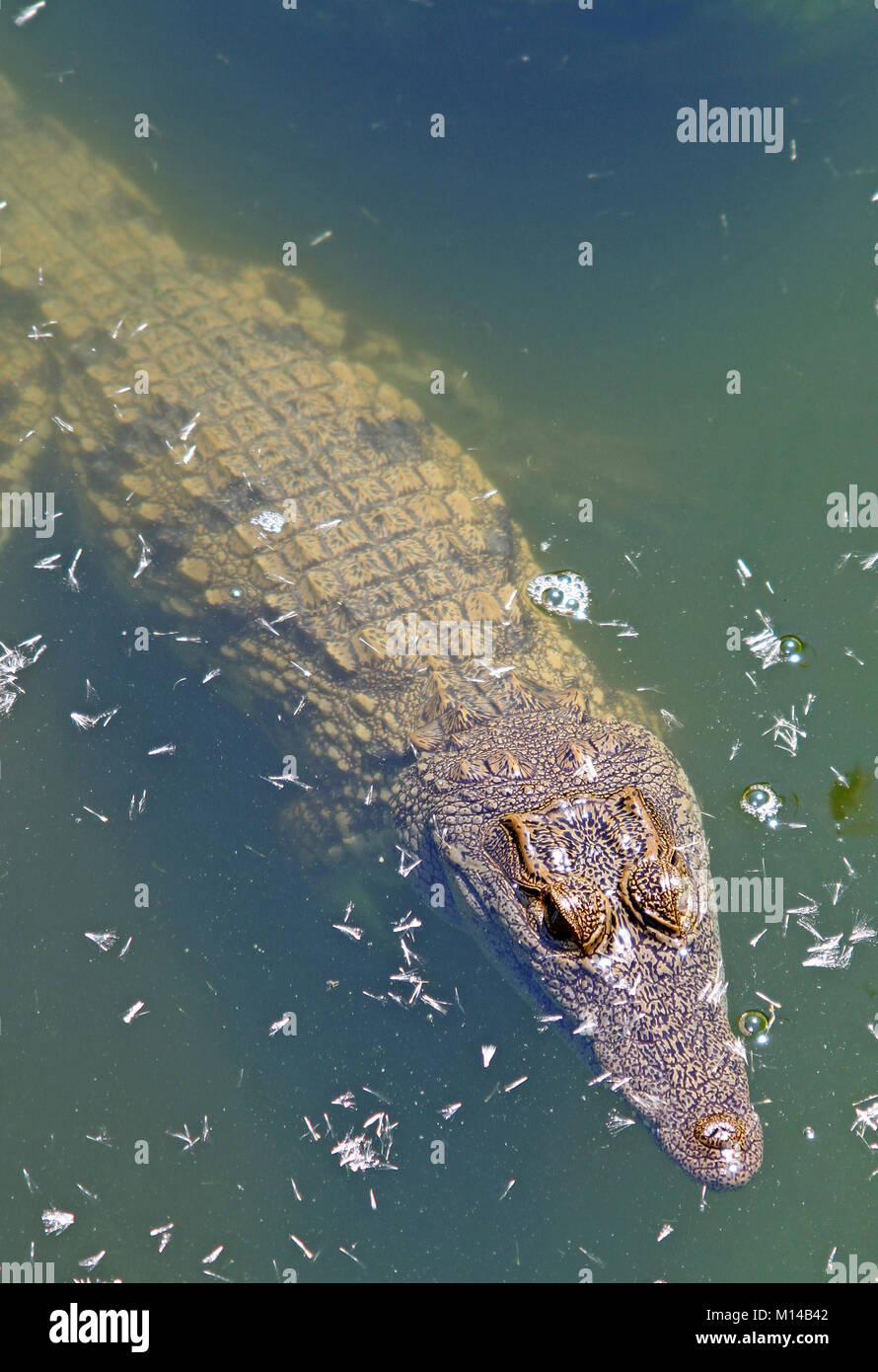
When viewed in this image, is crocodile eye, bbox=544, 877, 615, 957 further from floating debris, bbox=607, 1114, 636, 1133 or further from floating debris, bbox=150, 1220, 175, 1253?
floating debris, bbox=150, 1220, 175, 1253

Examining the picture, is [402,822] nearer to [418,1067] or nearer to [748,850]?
[418,1067]

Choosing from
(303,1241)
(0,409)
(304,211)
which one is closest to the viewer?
(303,1241)

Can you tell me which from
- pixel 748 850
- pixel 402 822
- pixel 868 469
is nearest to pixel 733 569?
pixel 868 469

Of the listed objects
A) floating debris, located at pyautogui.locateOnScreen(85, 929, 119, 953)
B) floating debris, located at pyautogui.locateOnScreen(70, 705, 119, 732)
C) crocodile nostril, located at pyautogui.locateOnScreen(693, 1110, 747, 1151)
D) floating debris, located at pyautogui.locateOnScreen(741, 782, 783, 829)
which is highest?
floating debris, located at pyautogui.locateOnScreen(70, 705, 119, 732)

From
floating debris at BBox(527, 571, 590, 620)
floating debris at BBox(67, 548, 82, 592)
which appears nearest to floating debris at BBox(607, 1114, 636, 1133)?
floating debris at BBox(527, 571, 590, 620)

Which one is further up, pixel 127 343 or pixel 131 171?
pixel 131 171

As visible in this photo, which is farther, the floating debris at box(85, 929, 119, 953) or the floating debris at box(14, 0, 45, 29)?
the floating debris at box(14, 0, 45, 29)

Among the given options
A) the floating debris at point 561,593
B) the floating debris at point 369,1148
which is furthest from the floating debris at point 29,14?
the floating debris at point 369,1148

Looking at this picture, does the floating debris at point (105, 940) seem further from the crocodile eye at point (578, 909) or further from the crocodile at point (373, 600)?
the crocodile eye at point (578, 909)
